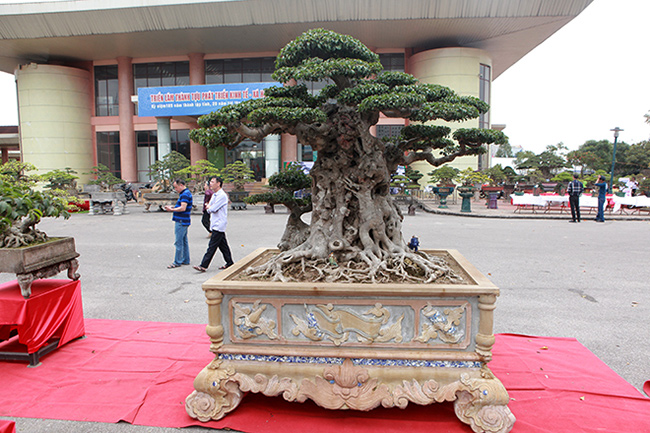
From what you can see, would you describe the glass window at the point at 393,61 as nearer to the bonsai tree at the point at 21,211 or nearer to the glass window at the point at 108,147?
the glass window at the point at 108,147

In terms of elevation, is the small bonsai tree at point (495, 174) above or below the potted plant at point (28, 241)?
above

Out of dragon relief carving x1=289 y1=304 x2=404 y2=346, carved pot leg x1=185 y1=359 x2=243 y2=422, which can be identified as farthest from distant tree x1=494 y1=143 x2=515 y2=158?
carved pot leg x1=185 y1=359 x2=243 y2=422

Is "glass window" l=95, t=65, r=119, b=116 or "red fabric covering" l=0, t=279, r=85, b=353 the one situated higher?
"glass window" l=95, t=65, r=119, b=116

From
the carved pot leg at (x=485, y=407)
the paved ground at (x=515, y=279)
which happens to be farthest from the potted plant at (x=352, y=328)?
the paved ground at (x=515, y=279)

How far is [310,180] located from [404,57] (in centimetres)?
2294

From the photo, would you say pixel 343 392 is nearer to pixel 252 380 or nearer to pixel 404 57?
pixel 252 380

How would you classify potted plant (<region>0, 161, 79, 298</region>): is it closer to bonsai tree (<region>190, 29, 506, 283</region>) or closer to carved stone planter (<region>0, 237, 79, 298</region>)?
carved stone planter (<region>0, 237, 79, 298</region>)

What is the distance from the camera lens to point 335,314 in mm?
2248

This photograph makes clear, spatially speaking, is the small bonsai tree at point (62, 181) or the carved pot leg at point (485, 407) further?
the small bonsai tree at point (62, 181)

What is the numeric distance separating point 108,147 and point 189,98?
Answer: 9.66 meters

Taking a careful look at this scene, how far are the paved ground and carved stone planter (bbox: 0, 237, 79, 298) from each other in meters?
0.94

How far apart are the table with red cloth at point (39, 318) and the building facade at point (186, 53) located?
18.2m

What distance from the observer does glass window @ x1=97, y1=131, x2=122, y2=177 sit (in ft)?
86.0

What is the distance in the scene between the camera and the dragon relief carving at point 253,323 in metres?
2.30
